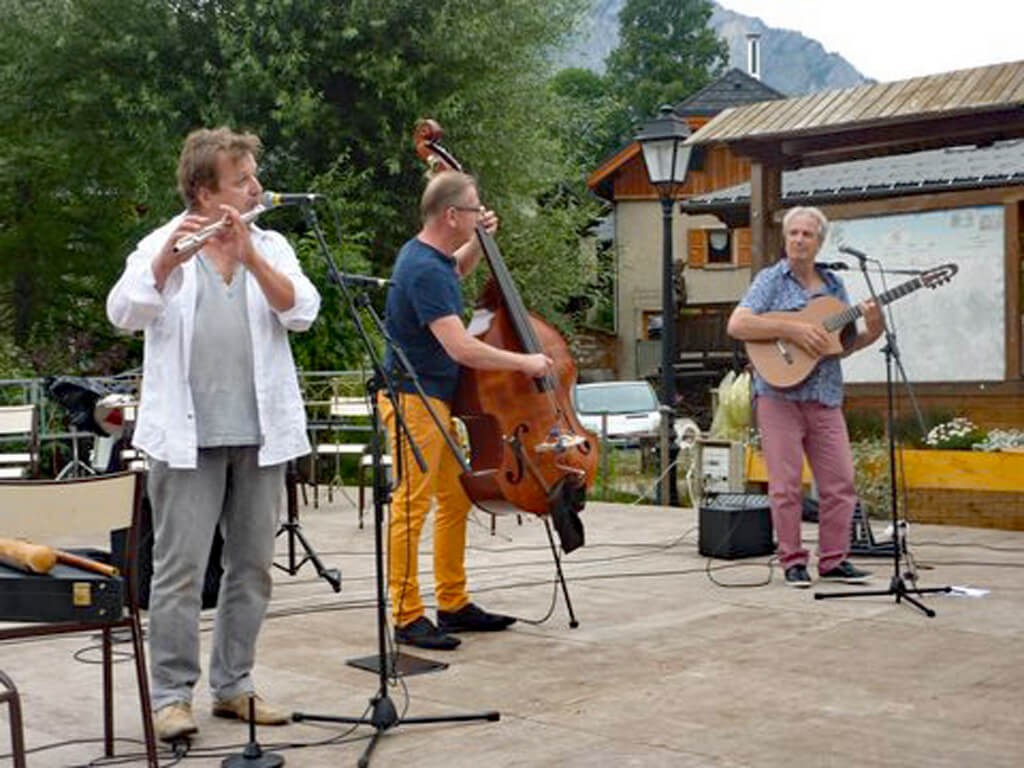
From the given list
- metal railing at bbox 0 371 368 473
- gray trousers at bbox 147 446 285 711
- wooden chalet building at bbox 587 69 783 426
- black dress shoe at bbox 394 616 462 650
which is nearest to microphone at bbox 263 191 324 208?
gray trousers at bbox 147 446 285 711

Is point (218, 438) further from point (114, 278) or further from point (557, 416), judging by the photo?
point (114, 278)

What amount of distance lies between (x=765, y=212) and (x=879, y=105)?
1.15 m

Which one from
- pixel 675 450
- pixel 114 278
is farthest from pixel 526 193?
pixel 675 450

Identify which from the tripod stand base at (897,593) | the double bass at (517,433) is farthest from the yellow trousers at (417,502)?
the tripod stand base at (897,593)

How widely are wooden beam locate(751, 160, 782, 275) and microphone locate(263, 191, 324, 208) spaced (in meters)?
6.74

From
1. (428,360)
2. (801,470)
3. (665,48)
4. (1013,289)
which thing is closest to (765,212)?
(1013,289)

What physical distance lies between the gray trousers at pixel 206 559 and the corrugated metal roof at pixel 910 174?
649cm

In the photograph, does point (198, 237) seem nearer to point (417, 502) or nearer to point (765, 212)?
point (417, 502)

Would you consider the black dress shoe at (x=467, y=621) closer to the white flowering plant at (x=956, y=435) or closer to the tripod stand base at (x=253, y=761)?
the tripod stand base at (x=253, y=761)

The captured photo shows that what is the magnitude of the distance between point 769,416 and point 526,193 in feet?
47.2

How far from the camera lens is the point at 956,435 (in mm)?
9125

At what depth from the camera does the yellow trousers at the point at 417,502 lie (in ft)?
16.6

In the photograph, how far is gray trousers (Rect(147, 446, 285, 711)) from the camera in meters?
3.93

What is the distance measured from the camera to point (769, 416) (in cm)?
655
